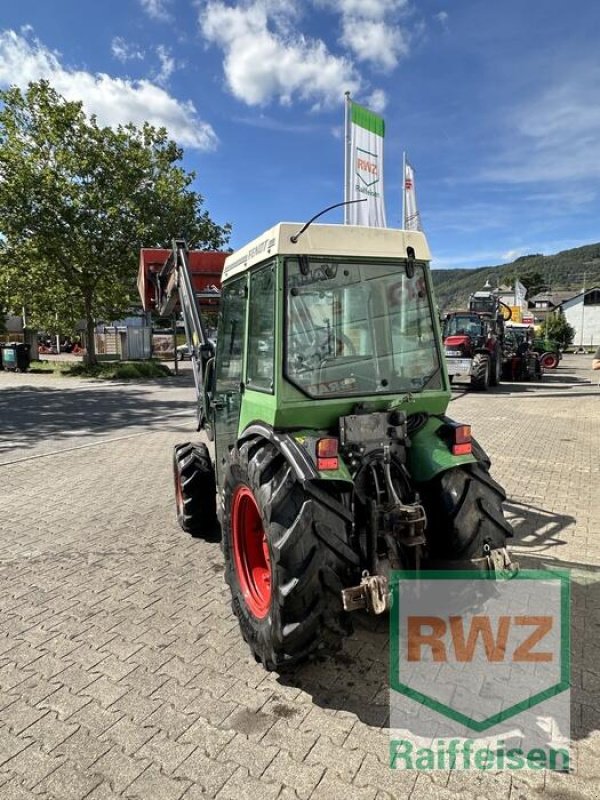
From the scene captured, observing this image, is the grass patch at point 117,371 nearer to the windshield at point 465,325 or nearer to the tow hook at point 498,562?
the windshield at point 465,325

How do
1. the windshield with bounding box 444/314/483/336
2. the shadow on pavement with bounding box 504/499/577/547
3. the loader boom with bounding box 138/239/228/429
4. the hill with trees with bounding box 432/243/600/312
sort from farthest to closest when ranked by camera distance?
the hill with trees with bounding box 432/243/600/312 < the windshield with bounding box 444/314/483/336 < the loader boom with bounding box 138/239/228/429 < the shadow on pavement with bounding box 504/499/577/547

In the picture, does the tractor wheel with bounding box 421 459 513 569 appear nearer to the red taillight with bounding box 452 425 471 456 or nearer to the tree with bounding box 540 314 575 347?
the red taillight with bounding box 452 425 471 456

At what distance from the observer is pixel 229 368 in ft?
13.5

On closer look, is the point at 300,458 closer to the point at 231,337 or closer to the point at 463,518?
the point at 463,518

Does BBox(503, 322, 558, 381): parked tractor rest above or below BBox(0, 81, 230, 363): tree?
below

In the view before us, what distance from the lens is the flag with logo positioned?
11742 mm

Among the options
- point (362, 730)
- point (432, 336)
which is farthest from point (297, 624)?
point (432, 336)

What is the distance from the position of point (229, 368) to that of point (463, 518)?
6.67ft

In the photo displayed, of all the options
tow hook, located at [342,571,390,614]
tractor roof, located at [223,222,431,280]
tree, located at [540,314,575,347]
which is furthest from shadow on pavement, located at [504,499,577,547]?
tree, located at [540,314,575,347]

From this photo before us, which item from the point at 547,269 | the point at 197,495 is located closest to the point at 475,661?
the point at 197,495

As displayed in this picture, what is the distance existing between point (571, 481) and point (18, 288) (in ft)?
70.8

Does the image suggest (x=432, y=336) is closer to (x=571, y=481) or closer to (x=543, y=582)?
(x=543, y=582)

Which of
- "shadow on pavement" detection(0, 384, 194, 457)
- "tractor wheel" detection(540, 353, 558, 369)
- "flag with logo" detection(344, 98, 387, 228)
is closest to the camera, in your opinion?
"shadow on pavement" detection(0, 384, 194, 457)

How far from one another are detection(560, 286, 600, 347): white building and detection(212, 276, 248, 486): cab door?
62596 millimetres
